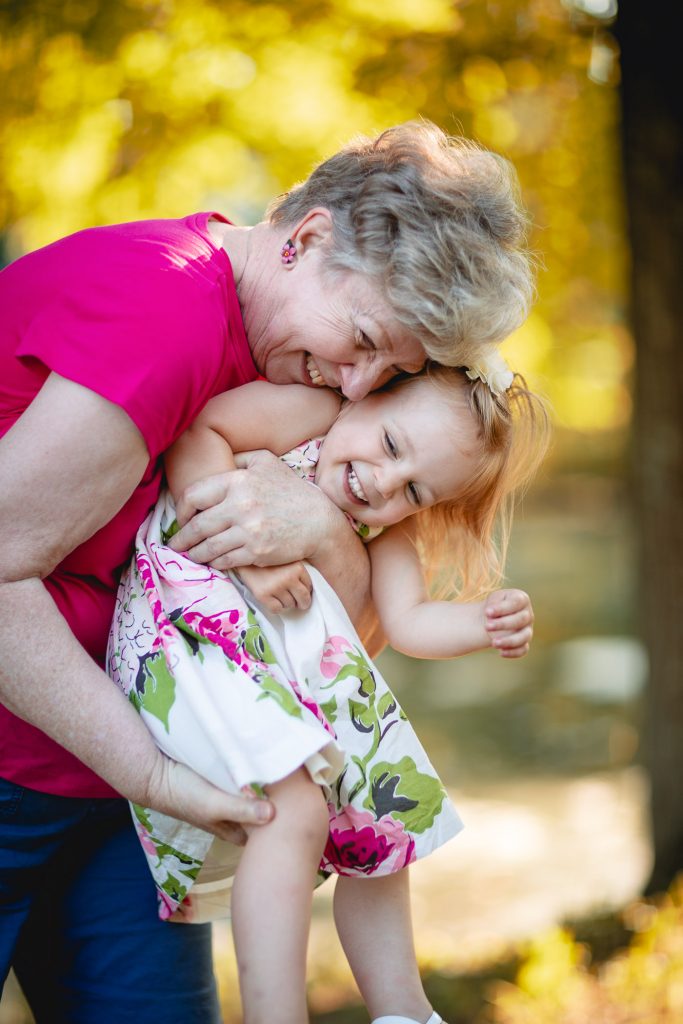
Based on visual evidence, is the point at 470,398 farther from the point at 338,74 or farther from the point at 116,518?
the point at 338,74

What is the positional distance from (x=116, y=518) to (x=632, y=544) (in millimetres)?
3275

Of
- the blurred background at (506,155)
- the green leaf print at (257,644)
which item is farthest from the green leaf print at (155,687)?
the blurred background at (506,155)

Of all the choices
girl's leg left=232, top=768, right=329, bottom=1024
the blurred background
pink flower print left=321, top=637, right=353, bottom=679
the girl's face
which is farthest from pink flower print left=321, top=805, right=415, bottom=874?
the blurred background

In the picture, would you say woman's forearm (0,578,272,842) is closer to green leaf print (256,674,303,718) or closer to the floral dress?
the floral dress

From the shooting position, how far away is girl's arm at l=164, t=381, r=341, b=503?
Result: 6.05 feet

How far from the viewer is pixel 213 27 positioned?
12.2 feet

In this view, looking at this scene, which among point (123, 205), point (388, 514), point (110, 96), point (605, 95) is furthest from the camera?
point (605, 95)

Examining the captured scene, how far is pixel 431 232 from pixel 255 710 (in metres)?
0.84

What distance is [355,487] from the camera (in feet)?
6.49

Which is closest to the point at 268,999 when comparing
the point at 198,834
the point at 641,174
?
the point at 198,834

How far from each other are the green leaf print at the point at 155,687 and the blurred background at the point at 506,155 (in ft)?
6.26

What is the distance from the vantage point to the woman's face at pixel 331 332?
1.78 meters

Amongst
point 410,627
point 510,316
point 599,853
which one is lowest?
point 599,853

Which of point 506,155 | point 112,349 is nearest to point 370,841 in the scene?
point 112,349
